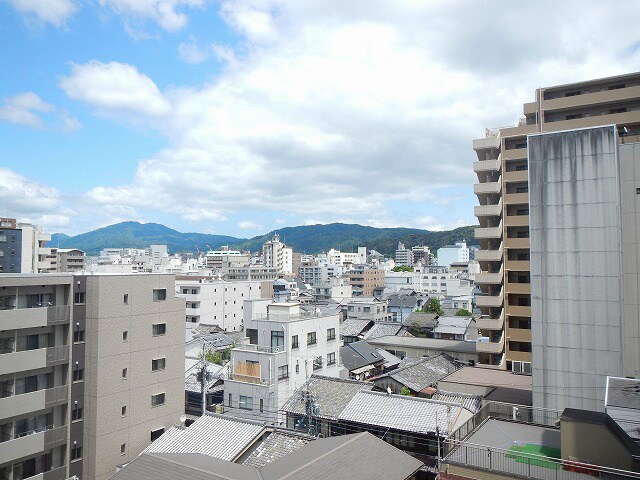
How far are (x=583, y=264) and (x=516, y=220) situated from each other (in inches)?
733

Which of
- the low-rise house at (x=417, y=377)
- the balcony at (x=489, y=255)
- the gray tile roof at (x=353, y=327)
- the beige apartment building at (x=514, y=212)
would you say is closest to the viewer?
the low-rise house at (x=417, y=377)

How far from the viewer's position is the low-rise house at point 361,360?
41.0 meters

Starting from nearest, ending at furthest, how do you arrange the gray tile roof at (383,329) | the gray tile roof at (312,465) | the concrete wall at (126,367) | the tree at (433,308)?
1. the gray tile roof at (312,465)
2. the concrete wall at (126,367)
3. the gray tile roof at (383,329)
4. the tree at (433,308)

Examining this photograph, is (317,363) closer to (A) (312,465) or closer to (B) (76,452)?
(B) (76,452)

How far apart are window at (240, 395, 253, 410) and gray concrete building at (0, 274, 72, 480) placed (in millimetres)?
9727

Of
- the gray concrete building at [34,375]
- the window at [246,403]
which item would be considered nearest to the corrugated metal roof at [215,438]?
the gray concrete building at [34,375]

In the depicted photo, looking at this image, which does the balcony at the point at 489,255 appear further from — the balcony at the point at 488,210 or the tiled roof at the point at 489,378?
the tiled roof at the point at 489,378

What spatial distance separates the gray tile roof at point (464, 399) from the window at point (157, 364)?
15.0 meters

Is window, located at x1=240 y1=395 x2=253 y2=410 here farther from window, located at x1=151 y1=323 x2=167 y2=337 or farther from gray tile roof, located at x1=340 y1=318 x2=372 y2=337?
gray tile roof, located at x1=340 y1=318 x2=372 y2=337

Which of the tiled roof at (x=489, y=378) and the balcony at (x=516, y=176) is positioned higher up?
the balcony at (x=516, y=176)

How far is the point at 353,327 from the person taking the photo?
201 ft

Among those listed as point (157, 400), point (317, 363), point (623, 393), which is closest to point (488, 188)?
point (317, 363)

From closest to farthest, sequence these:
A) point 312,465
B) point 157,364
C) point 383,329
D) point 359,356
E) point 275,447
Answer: point 312,465
point 275,447
point 157,364
point 359,356
point 383,329

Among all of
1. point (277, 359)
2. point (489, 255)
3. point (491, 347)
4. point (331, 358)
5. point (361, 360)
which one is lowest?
point (361, 360)
